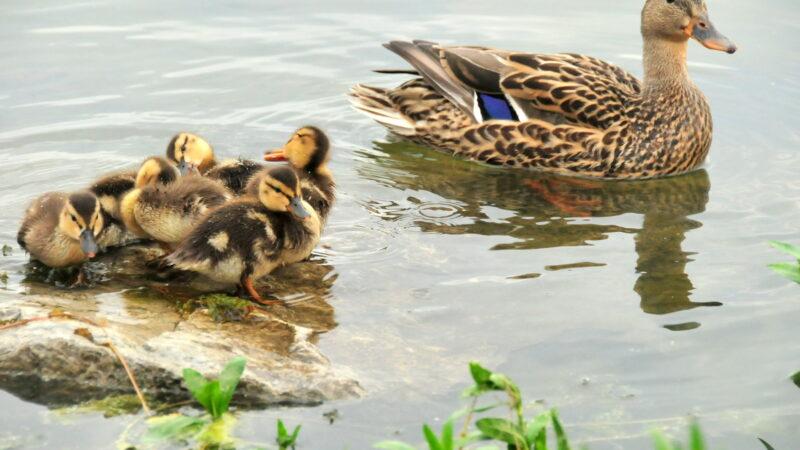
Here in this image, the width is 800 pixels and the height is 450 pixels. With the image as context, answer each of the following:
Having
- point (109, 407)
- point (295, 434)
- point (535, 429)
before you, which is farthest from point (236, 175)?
point (535, 429)

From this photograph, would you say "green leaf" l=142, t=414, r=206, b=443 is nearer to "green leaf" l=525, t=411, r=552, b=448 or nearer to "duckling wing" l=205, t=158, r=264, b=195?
"green leaf" l=525, t=411, r=552, b=448

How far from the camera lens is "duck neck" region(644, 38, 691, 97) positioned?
7.49 meters

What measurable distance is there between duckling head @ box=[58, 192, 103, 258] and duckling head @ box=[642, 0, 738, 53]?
14.1 ft

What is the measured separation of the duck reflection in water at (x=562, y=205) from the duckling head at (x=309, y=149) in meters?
0.57

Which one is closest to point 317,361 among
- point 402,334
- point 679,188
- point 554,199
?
point 402,334

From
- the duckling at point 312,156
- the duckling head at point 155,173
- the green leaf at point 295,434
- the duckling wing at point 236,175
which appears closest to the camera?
the green leaf at point 295,434

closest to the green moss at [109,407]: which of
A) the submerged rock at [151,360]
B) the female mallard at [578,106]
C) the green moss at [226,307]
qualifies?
the submerged rock at [151,360]

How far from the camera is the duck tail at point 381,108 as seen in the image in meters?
7.85

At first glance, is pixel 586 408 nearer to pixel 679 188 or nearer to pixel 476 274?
pixel 476 274

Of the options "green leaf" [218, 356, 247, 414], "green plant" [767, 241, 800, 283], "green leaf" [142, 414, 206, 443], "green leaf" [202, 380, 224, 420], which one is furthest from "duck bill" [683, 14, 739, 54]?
"green leaf" [142, 414, 206, 443]

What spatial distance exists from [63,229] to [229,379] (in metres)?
1.54

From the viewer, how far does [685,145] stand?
7.25m

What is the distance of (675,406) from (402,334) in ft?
4.04

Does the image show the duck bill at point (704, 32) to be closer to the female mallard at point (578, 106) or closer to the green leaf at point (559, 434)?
the female mallard at point (578, 106)
